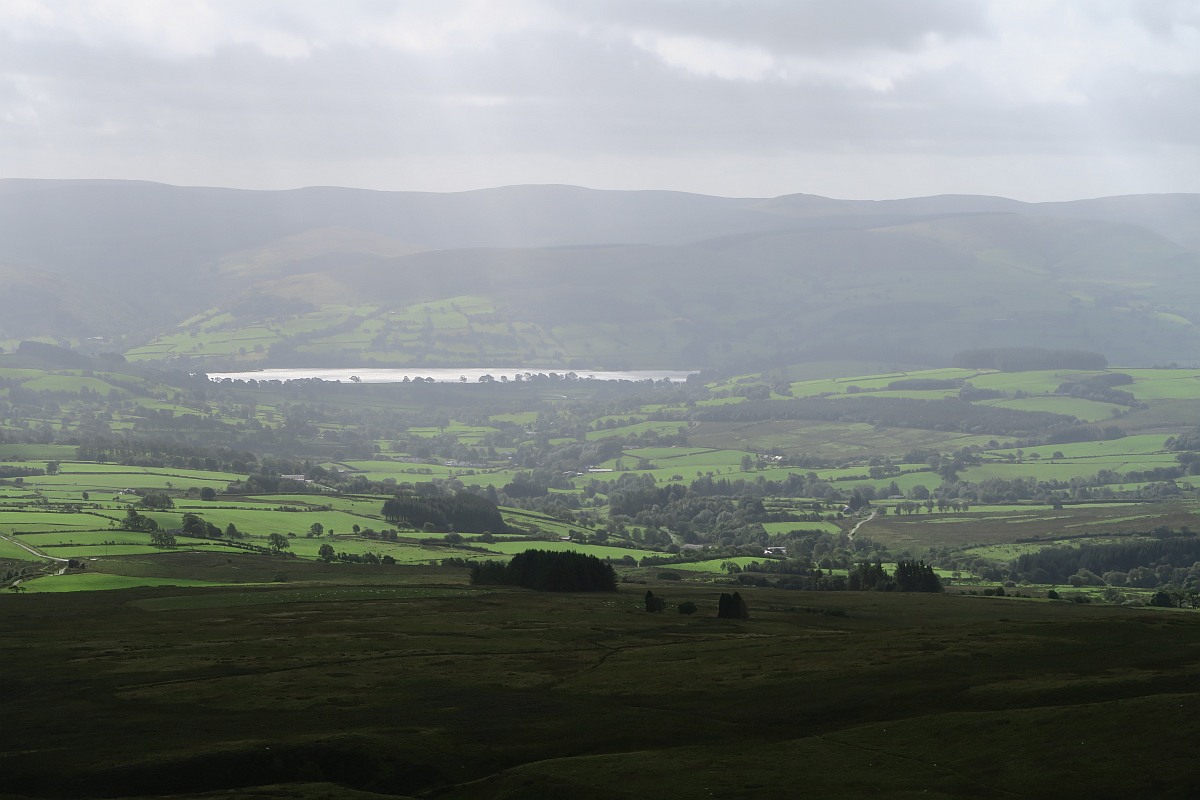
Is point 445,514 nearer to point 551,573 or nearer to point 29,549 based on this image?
point 551,573

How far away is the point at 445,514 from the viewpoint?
518 ft

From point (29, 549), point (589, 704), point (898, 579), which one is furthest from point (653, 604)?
point (29, 549)

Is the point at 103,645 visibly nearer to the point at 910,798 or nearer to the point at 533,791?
the point at 533,791

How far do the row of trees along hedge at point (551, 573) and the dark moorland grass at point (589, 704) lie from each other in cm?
1930

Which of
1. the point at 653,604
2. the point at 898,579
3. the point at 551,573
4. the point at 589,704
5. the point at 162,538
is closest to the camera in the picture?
the point at 589,704

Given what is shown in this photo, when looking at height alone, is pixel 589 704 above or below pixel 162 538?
below

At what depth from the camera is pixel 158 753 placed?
52.4 metres

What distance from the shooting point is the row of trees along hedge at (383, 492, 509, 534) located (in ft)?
511

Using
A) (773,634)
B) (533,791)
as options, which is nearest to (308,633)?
(773,634)

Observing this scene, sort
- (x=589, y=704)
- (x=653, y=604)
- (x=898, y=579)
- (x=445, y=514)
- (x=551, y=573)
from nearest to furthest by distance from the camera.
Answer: (x=589, y=704) → (x=653, y=604) → (x=551, y=573) → (x=898, y=579) → (x=445, y=514)

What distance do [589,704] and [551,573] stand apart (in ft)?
162

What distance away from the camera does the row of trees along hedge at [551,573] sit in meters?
109

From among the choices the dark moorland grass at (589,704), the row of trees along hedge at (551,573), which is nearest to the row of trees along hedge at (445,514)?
the row of trees along hedge at (551,573)

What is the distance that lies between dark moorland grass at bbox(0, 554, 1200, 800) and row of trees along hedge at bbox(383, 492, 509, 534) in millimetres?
65935
